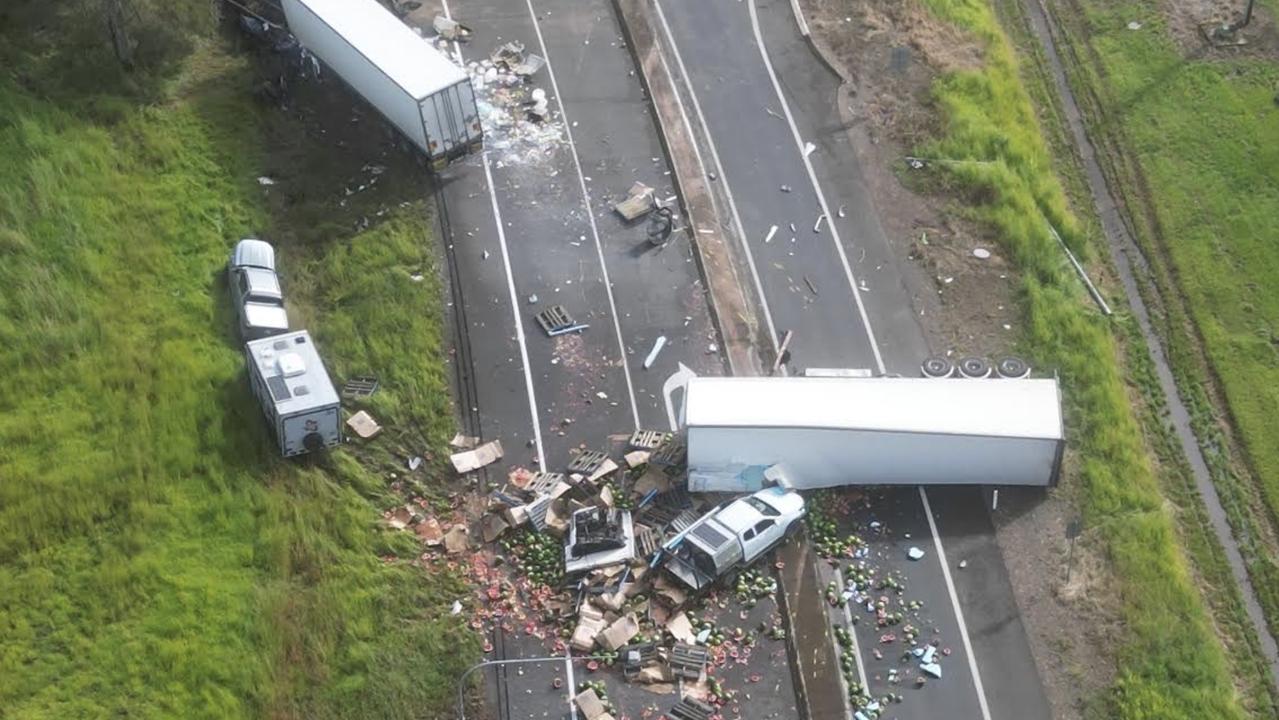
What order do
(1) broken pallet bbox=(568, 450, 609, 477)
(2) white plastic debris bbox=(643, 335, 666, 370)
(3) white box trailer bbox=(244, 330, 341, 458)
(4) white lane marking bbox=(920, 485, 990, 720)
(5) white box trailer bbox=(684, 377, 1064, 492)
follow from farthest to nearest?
(2) white plastic debris bbox=(643, 335, 666, 370)
(1) broken pallet bbox=(568, 450, 609, 477)
(3) white box trailer bbox=(244, 330, 341, 458)
(5) white box trailer bbox=(684, 377, 1064, 492)
(4) white lane marking bbox=(920, 485, 990, 720)

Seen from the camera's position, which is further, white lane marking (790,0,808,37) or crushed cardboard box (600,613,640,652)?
white lane marking (790,0,808,37)

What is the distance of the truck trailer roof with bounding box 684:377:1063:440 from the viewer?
31281 millimetres

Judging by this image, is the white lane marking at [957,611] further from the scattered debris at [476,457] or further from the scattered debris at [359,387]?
the scattered debris at [359,387]

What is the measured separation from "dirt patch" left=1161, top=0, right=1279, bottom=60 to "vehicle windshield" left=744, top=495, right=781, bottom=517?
1002 inches

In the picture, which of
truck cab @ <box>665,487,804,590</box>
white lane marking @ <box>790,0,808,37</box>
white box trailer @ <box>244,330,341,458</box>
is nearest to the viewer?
truck cab @ <box>665,487,804,590</box>

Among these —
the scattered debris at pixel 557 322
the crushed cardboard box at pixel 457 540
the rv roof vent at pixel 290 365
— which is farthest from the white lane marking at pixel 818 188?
the rv roof vent at pixel 290 365

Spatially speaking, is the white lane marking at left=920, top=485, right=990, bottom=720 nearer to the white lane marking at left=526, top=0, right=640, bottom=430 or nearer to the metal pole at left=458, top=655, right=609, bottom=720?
the white lane marking at left=526, top=0, right=640, bottom=430

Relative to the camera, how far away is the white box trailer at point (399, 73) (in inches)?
1556

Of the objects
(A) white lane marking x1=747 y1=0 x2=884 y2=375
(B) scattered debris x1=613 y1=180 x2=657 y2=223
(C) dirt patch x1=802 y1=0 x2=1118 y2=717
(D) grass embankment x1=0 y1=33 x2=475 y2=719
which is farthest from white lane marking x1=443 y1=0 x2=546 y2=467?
(C) dirt patch x1=802 y1=0 x2=1118 y2=717

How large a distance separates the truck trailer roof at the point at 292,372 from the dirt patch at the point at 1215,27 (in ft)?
103

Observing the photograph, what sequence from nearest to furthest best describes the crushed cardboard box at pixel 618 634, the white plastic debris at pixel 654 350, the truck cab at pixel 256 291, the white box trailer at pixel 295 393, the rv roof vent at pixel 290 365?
the crushed cardboard box at pixel 618 634
the white box trailer at pixel 295 393
the rv roof vent at pixel 290 365
the truck cab at pixel 256 291
the white plastic debris at pixel 654 350

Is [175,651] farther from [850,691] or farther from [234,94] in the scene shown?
[234,94]

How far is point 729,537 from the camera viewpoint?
30.2 m

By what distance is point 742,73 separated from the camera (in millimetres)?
45031
